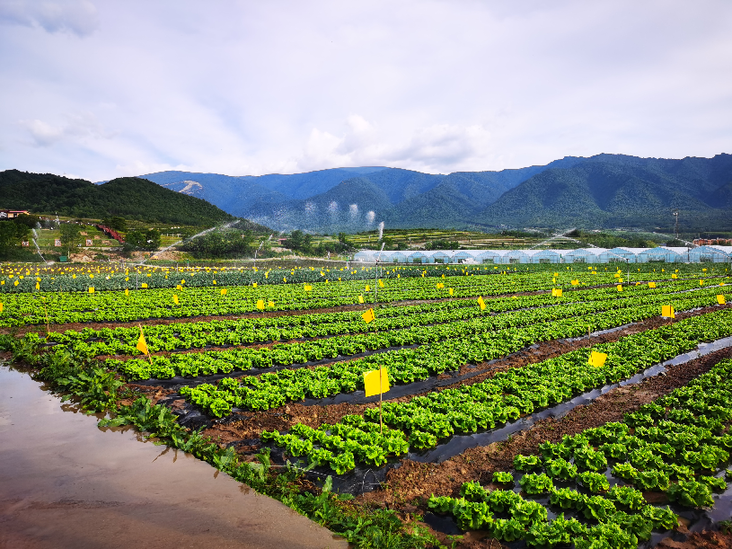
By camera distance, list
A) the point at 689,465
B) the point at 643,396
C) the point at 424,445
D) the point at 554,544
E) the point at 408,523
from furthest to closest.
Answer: the point at 643,396, the point at 424,445, the point at 689,465, the point at 408,523, the point at 554,544

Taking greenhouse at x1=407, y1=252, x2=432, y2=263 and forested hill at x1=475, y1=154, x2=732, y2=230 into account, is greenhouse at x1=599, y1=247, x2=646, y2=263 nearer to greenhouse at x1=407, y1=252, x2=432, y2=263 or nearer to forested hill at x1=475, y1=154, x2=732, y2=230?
greenhouse at x1=407, y1=252, x2=432, y2=263

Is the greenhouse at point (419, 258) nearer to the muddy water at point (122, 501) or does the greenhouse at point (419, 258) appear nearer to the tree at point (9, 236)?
the tree at point (9, 236)

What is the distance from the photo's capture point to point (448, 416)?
8.89 meters

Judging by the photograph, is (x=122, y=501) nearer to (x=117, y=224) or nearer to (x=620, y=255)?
(x=620, y=255)

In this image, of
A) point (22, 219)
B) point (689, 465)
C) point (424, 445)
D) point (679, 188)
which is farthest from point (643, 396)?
point (679, 188)

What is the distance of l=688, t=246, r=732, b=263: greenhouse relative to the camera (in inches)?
2248

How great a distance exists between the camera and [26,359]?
14.0m

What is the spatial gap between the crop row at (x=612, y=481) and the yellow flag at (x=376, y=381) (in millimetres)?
2189

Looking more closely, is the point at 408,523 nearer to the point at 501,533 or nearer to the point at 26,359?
the point at 501,533

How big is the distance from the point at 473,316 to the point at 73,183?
4398 inches

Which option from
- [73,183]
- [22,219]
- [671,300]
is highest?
[73,183]

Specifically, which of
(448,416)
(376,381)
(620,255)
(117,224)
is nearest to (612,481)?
(448,416)

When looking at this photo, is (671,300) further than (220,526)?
Yes

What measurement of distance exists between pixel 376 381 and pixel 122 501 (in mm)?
4585
